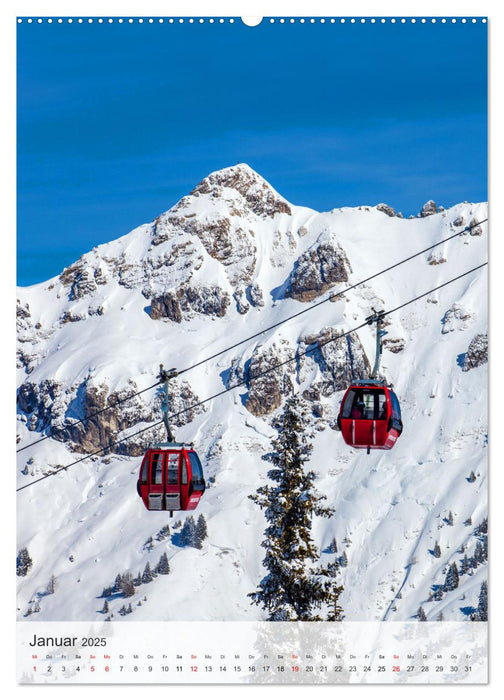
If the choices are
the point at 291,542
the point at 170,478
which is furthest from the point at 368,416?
the point at 291,542

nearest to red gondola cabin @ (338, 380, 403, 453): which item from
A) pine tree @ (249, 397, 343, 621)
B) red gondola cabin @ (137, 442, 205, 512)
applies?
red gondola cabin @ (137, 442, 205, 512)

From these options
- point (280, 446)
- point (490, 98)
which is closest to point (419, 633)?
point (280, 446)

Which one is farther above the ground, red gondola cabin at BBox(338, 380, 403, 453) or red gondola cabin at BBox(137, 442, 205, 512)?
red gondola cabin at BBox(338, 380, 403, 453)

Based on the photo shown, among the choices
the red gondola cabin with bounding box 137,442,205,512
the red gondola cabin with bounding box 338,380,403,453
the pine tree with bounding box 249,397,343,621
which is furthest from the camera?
the pine tree with bounding box 249,397,343,621

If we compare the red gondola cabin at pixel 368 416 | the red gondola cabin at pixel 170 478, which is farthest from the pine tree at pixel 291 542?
the red gondola cabin at pixel 368 416

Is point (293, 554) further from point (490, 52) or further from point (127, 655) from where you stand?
point (490, 52)

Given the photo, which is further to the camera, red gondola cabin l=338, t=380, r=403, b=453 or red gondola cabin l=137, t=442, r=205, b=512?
red gondola cabin l=137, t=442, r=205, b=512

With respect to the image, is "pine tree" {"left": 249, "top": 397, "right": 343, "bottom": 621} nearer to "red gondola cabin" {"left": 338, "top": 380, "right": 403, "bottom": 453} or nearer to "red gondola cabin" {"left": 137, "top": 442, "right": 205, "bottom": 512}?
"red gondola cabin" {"left": 137, "top": 442, "right": 205, "bottom": 512}

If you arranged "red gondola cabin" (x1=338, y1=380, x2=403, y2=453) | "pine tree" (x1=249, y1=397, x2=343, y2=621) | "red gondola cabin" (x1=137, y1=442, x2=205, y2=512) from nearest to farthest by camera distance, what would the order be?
"red gondola cabin" (x1=338, y1=380, x2=403, y2=453) → "red gondola cabin" (x1=137, y1=442, x2=205, y2=512) → "pine tree" (x1=249, y1=397, x2=343, y2=621)
